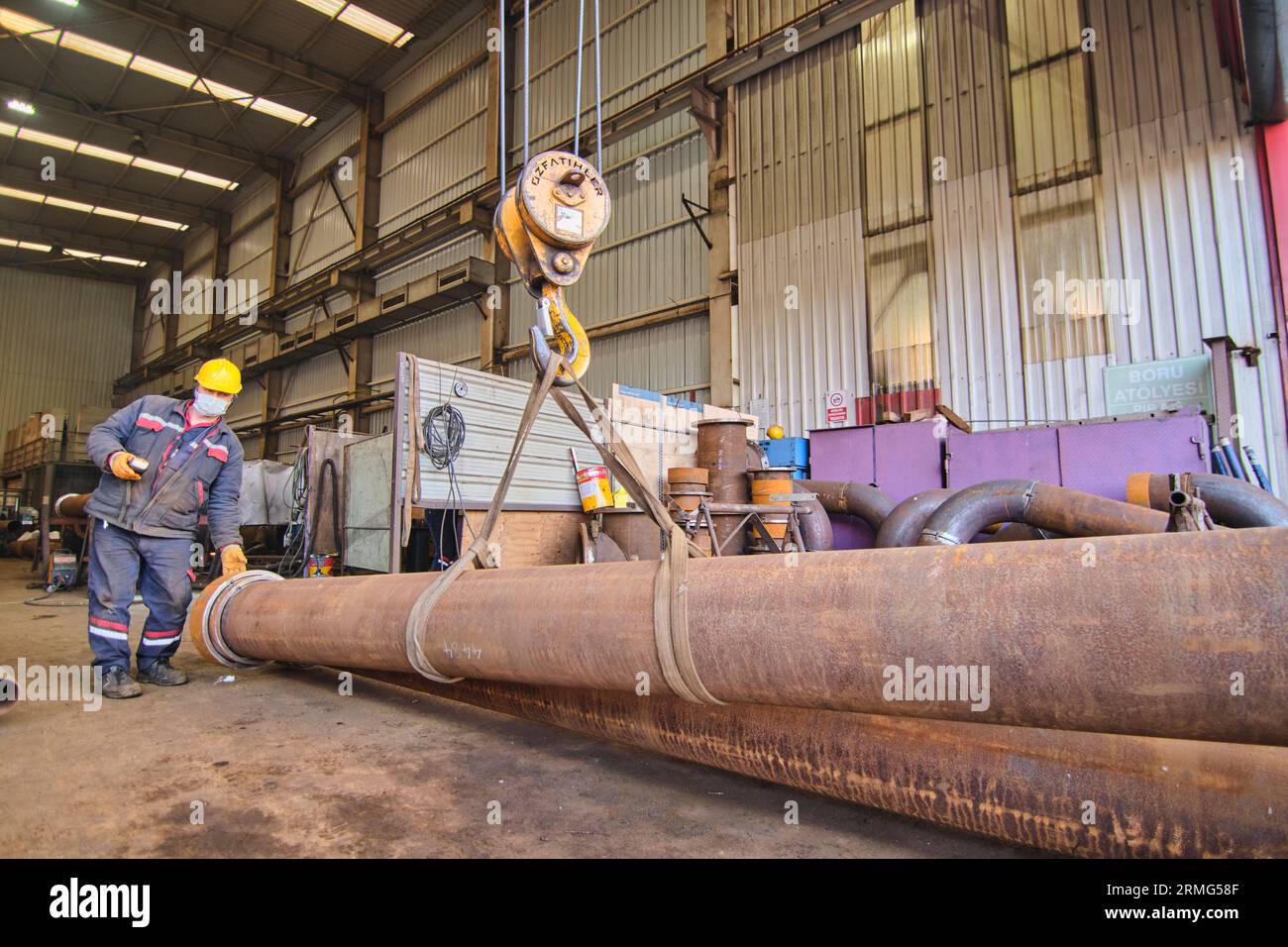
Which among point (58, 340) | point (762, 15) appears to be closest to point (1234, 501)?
point (762, 15)

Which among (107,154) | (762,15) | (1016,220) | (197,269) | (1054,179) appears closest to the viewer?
(1054,179)

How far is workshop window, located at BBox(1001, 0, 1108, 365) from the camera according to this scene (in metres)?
6.76

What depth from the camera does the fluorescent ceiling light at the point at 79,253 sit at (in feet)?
64.2

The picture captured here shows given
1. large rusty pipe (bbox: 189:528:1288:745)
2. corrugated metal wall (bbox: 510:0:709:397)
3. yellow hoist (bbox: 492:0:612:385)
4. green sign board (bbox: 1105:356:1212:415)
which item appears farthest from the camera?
corrugated metal wall (bbox: 510:0:709:397)

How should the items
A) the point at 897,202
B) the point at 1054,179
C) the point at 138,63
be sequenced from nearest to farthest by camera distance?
the point at 1054,179, the point at 897,202, the point at 138,63

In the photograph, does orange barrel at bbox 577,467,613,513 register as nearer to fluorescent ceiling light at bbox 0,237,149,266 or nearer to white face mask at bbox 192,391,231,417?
white face mask at bbox 192,391,231,417

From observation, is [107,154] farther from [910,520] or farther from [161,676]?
[910,520]

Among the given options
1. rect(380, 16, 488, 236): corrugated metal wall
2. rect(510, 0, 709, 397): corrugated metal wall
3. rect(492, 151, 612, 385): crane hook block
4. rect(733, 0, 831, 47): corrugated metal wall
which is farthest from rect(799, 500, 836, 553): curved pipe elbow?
rect(380, 16, 488, 236): corrugated metal wall

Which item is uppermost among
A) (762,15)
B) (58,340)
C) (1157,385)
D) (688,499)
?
(762,15)

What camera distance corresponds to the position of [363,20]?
13.0 meters

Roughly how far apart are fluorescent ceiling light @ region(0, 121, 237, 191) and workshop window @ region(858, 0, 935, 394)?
1793 centimetres

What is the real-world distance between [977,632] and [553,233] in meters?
1.77
